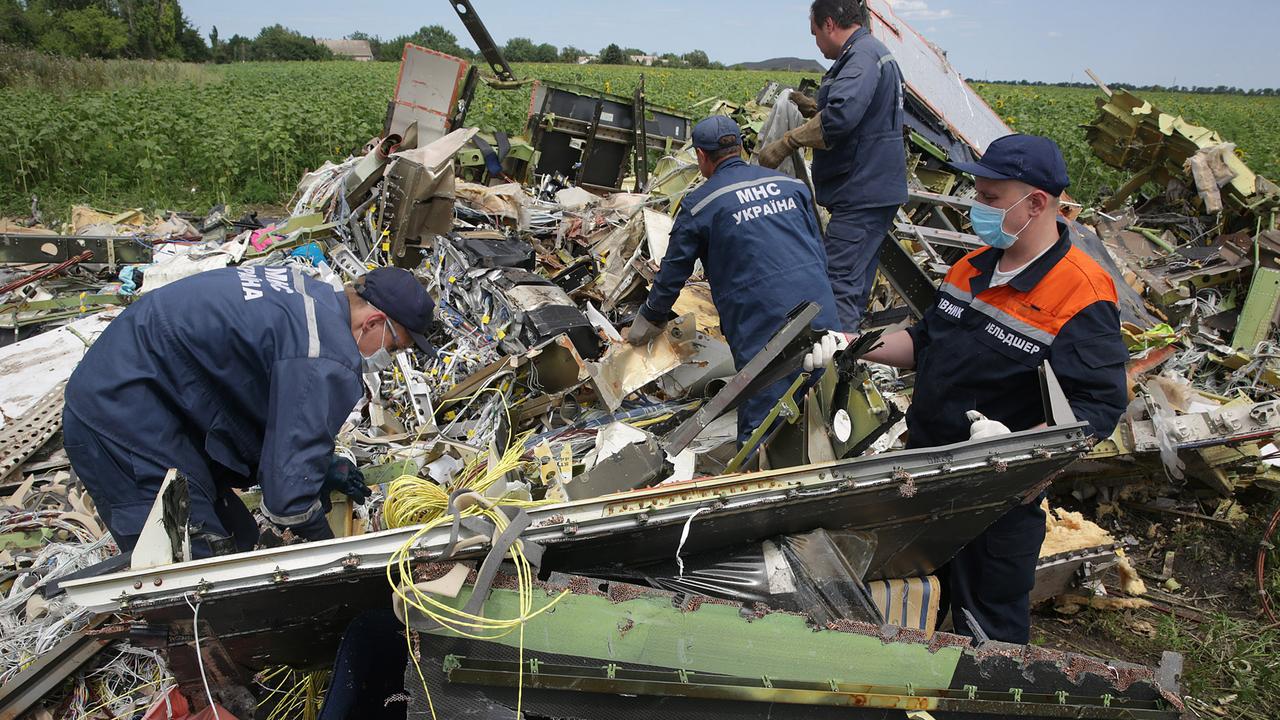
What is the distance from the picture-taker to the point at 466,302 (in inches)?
190

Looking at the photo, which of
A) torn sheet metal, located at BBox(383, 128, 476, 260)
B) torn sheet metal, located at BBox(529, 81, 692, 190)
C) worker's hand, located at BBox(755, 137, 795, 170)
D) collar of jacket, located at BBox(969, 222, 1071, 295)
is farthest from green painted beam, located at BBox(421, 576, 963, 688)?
torn sheet metal, located at BBox(529, 81, 692, 190)

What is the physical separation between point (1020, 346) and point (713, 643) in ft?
4.76

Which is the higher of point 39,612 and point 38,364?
point 38,364

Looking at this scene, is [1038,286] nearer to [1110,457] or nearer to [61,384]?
[1110,457]

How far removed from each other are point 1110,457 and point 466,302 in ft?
12.9

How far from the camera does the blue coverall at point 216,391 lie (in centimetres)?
209

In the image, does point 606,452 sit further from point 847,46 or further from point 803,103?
point 803,103

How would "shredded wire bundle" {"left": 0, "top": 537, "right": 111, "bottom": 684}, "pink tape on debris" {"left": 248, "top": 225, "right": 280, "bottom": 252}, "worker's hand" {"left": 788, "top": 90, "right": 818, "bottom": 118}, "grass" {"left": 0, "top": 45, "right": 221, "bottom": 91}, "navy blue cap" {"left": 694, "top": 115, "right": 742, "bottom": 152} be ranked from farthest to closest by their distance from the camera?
1. "grass" {"left": 0, "top": 45, "right": 221, "bottom": 91}
2. "pink tape on debris" {"left": 248, "top": 225, "right": 280, "bottom": 252}
3. "worker's hand" {"left": 788, "top": 90, "right": 818, "bottom": 118}
4. "navy blue cap" {"left": 694, "top": 115, "right": 742, "bottom": 152}
5. "shredded wire bundle" {"left": 0, "top": 537, "right": 111, "bottom": 684}

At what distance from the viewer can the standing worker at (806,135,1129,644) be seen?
2242mm

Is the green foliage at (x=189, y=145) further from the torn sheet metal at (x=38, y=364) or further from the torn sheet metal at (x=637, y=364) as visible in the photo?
the torn sheet metal at (x=637, y=364)

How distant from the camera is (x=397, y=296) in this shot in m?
2.31

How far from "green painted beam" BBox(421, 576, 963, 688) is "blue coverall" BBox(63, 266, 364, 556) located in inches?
32.6

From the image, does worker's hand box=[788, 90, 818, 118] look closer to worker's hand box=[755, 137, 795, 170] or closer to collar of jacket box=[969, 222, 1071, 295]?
worker's hand box=[755, 137, 795, 170]

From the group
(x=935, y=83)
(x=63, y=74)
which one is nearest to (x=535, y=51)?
(x=63, y=74)
